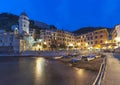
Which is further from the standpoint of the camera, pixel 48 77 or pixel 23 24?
pixel 23 24

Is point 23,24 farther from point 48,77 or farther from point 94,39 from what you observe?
point 48,77

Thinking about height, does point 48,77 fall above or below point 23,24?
below

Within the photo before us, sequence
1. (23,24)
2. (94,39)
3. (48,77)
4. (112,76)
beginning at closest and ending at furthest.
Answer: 1. (112,76)
2. (48,77)
3. (94,39)
4. (23,24)

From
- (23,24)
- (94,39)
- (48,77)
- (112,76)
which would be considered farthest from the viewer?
(23,24)

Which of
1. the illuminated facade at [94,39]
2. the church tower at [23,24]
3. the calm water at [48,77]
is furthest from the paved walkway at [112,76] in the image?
the church tower at [23,24]

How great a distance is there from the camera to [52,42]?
115938mm

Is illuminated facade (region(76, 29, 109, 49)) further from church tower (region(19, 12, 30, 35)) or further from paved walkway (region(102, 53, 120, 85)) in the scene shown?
paved walkway (region(102, 53, 120, 85))

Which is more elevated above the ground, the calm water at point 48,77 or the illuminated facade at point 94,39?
the illuminated facade at point 94,39

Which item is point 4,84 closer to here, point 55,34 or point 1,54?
point 1,54

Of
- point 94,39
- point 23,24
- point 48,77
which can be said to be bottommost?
point 48,77

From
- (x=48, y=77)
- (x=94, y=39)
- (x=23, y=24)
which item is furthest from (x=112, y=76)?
(x=23, y=24)

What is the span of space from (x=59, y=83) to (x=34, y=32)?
11061 cm

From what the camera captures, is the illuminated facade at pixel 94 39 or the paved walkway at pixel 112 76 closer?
the paved walkway at pixel 112 76

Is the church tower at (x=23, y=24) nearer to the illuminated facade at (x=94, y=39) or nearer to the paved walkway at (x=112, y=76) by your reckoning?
the illuminated facade at (x=94, y=39)
